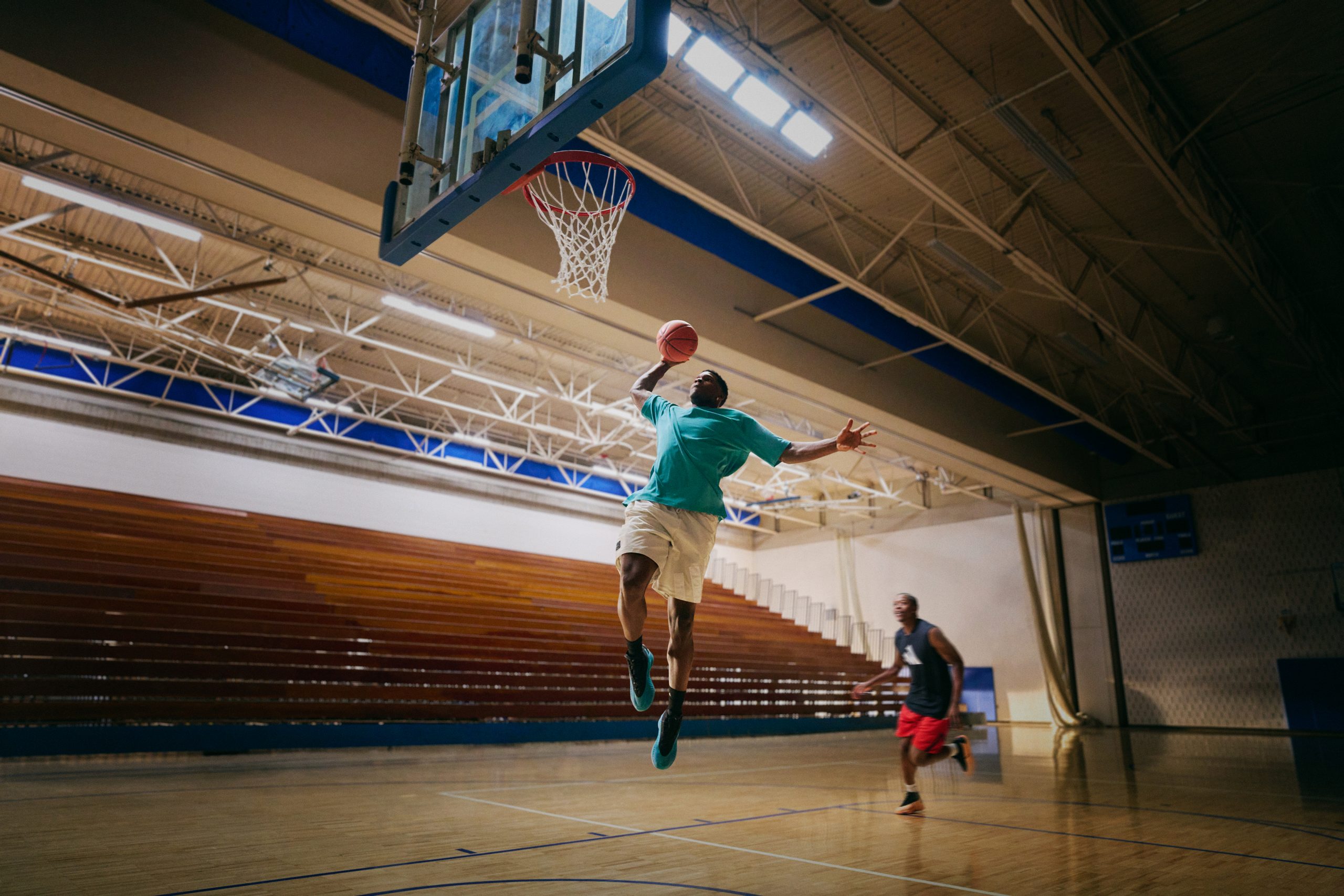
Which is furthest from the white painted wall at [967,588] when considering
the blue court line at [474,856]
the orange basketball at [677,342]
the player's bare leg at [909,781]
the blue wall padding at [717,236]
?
the orange basketball at [677,342]

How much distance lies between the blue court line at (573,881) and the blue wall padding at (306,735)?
6.29 metres

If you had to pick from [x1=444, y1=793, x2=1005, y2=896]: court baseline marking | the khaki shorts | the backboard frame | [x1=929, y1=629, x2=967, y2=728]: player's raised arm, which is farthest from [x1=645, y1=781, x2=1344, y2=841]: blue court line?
the backboard frame

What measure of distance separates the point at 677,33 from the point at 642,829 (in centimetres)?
655

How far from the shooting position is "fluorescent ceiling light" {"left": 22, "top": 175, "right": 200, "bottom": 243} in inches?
348

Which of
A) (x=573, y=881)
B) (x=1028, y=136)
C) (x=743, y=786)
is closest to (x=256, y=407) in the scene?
(x=743, y=786)

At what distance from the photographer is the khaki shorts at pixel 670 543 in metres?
3.67

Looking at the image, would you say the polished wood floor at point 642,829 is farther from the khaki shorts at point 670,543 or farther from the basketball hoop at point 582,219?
the basketball hoop at point 582,219

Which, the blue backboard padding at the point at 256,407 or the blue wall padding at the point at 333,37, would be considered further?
the blue backboard padding at the point at 256,407

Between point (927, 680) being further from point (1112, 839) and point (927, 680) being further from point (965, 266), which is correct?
point (965, 266)

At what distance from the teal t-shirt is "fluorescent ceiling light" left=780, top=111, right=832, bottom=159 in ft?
16.6

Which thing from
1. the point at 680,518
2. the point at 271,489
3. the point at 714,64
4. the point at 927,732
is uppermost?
the point at 714,64

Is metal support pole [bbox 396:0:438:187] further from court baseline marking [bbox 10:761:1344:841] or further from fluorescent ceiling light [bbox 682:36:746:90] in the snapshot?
court baseline marking [bbox 10:761:1344:841]

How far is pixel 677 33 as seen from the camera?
7.23 m

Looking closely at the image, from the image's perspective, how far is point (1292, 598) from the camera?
15.1m
